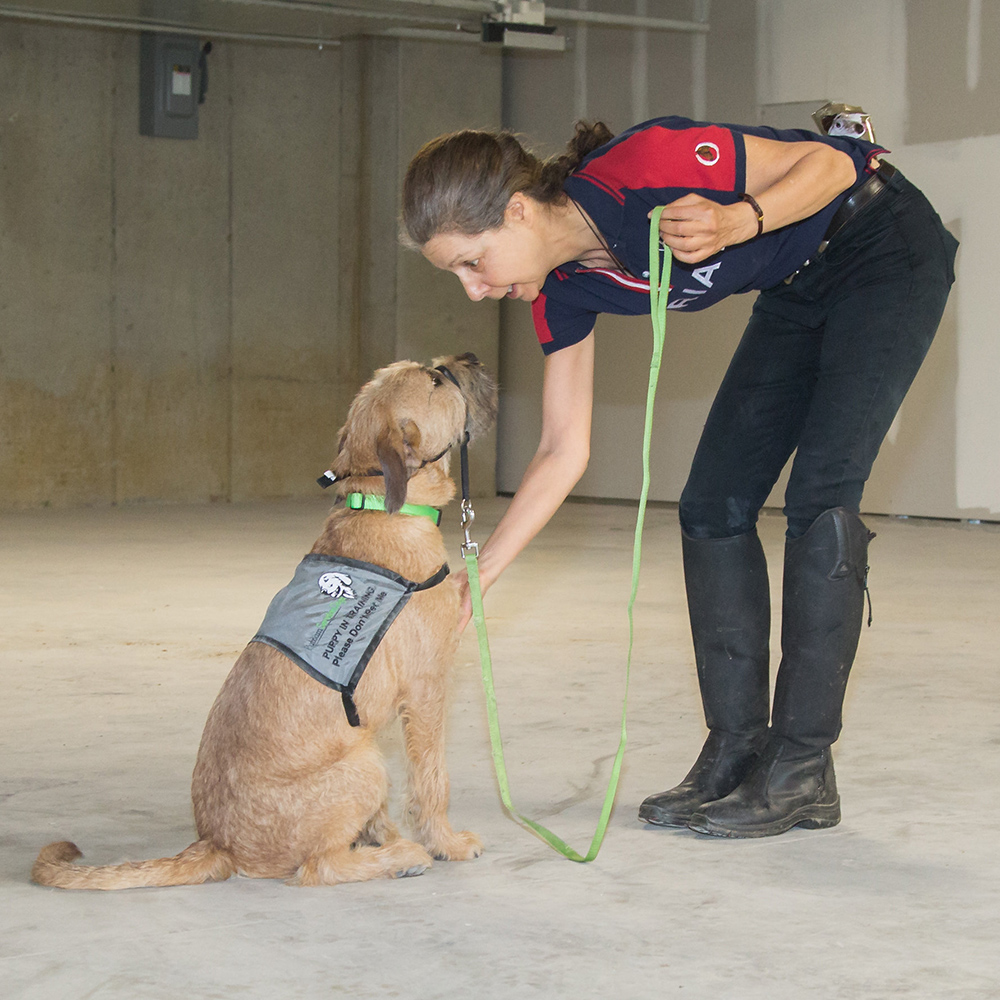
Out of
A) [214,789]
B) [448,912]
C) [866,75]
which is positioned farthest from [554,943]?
[866,75]

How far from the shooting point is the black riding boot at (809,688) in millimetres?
2615

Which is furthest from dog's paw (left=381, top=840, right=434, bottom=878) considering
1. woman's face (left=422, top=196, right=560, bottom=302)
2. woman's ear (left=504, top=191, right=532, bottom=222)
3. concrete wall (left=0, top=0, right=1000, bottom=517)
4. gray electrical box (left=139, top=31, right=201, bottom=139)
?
gray electrical box (left=139, top=31, right=201, bottom=139)

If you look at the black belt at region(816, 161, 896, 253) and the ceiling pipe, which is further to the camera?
the ceiling pipe

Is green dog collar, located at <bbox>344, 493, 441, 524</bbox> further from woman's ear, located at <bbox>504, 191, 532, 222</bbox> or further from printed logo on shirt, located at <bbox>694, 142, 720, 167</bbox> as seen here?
printed logo on shirt, located at <bbox>694, 142, 720, 167</bbox>

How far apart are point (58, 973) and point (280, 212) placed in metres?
8.80

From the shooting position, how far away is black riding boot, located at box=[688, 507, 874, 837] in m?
2.62

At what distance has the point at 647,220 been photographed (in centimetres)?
243

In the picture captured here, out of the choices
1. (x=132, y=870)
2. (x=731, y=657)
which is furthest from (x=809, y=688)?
(x=132, y=870)

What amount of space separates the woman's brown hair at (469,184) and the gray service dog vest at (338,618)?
1.97ft

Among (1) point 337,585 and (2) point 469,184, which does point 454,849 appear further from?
(2) point 469,184

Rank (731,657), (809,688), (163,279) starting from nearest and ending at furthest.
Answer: (809,688), (731,657), (163,279)

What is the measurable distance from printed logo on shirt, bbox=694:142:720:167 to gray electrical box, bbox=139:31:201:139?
26.4ft

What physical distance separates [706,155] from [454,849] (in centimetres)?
131

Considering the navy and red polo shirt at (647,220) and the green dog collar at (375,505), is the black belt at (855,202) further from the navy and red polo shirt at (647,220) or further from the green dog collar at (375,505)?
the green dog collar at (375,505)
